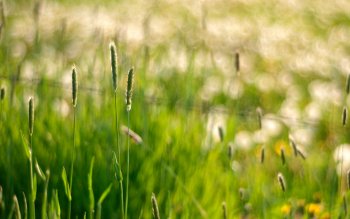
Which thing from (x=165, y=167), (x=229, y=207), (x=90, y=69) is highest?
(x=90, y=69)

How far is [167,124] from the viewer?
A: 2.67m

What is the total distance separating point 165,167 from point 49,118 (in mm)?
567

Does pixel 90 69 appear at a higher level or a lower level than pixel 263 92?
higher

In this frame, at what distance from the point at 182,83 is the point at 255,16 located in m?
4.56

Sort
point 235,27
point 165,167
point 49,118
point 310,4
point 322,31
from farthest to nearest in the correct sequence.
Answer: point 310,4
point 322,31
point 235,27
point 49,118
point 165,167

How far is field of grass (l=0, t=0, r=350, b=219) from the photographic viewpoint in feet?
7.02

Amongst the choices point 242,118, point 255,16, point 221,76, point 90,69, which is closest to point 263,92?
point 221,76

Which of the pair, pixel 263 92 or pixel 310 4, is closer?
pixel 263 92

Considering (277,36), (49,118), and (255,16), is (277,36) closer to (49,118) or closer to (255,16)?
(255,16)

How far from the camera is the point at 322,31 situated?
7480 mm

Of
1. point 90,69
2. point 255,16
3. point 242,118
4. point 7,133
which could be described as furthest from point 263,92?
point 255,16

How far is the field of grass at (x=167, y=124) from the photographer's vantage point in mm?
2139

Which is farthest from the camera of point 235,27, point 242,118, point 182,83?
point 235,27

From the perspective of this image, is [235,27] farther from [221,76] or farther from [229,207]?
[229,207]
